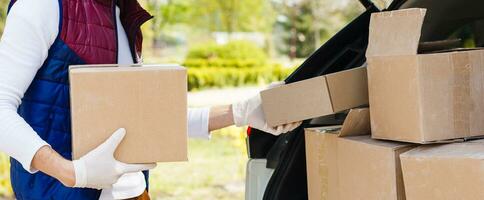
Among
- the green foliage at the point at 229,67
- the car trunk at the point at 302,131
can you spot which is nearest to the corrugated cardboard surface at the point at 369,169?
the car trunk at the point at 302,131

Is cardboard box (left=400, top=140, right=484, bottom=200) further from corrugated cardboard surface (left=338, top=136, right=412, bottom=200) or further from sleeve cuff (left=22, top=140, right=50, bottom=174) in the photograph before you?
sleeve cuff (left=22, top=140, right=50, bottom=174)

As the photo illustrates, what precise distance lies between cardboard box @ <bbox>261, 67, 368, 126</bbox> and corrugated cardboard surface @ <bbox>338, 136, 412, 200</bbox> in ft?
0.33

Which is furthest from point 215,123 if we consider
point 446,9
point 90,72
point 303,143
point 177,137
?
point 446,9

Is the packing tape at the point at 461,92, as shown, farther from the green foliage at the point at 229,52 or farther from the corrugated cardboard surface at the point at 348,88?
the green foliage at the point at 229,52

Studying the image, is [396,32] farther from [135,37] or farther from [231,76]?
[231,76]

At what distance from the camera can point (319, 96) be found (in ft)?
5.93

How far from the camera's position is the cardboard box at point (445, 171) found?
4.86 feet

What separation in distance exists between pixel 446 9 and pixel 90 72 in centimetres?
149

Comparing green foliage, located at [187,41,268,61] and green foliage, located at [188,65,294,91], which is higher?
green foliage, located at [187,41,268,61]

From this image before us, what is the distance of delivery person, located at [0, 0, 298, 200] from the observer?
151 cm

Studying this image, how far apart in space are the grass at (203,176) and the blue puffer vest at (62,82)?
344 centimetres

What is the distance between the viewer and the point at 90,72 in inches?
60.4

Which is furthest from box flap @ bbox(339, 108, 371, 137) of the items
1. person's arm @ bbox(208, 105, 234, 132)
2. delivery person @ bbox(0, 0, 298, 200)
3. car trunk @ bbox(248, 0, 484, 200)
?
delivery person @ bbox(0, 0, 298, 200)

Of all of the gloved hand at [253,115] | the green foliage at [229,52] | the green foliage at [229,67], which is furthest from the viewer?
the green foliage at [229,52]
